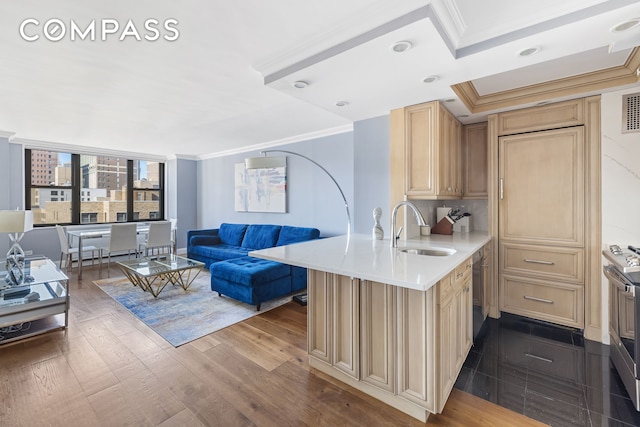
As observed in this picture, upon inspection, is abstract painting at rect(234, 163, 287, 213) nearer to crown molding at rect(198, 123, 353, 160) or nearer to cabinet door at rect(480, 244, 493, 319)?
crown molding at rect(198, 123, 353, 160)

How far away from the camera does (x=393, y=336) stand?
1.78m

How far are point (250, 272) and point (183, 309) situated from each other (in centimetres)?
93

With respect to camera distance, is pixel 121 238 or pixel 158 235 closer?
pixel 121 238

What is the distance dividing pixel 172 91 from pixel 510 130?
3589 millimetres

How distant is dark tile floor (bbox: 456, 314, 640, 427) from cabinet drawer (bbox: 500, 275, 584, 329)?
139mm

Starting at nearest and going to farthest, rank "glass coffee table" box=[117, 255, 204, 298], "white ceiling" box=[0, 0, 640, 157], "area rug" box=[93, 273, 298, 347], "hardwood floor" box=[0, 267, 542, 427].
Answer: "white ceiling" box=[0, 0, 640, 157], "hardwood floor" box=[0, 267, 542, 427], "area rug" box=[93, 273, 298, 347], "glass coffee table" box=[117, 255, 204, 298]

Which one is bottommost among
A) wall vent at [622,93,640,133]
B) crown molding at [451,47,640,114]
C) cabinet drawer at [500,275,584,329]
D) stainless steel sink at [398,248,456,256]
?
cabinet drawer at [500,275,584,329]

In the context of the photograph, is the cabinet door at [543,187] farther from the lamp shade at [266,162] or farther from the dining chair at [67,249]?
the dining chair at [67,249]

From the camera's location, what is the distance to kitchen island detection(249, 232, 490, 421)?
5.33 feet

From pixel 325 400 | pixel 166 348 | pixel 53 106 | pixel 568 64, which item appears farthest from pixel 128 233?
pixel 568 64

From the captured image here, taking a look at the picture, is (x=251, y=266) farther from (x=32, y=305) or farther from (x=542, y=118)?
(x=542, y=118)

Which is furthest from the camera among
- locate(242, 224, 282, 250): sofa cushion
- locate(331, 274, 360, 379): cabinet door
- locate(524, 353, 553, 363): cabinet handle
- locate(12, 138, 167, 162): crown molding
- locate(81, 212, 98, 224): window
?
locate(81, 212, 98, 224): window

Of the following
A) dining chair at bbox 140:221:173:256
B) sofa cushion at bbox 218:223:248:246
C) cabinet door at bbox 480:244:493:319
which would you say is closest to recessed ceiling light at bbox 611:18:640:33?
cabinet door at bbox 480:244:493:319

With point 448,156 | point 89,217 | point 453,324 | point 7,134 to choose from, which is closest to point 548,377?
point 453,324
